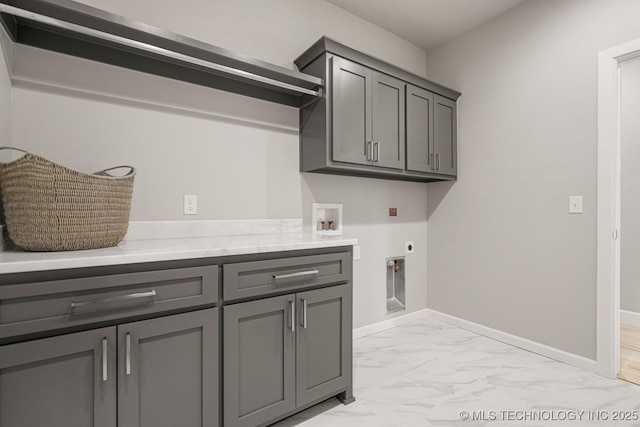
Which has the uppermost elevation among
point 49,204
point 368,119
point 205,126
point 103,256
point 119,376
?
point 368,119

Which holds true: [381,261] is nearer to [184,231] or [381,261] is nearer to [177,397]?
[184,231]

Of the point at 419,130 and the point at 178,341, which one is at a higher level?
the point at 419,130

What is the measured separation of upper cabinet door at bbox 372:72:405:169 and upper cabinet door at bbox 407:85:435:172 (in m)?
0.10

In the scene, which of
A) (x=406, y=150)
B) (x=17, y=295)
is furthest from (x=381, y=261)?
(x=17, y=295)

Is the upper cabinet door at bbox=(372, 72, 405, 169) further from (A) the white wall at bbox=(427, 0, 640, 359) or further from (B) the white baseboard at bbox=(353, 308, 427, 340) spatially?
(B) the white baseboard at bbox=(353, 308, 427, 340)

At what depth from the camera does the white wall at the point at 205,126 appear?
1.55 meters

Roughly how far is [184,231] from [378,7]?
231cm

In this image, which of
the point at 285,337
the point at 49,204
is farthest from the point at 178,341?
the point at 49,204

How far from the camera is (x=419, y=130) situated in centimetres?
263

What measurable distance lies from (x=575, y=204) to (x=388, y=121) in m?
1.45

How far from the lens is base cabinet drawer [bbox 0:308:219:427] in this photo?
1.00m

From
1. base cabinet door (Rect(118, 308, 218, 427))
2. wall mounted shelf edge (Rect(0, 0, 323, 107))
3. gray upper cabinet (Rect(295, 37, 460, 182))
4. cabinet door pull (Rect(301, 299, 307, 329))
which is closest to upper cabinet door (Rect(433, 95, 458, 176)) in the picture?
gray upper cabinet (Rect(295, 37, 460, 182))

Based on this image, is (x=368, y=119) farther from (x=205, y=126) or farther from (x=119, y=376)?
(x=119, y=376)

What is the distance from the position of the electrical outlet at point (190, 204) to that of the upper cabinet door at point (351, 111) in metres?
0.93
